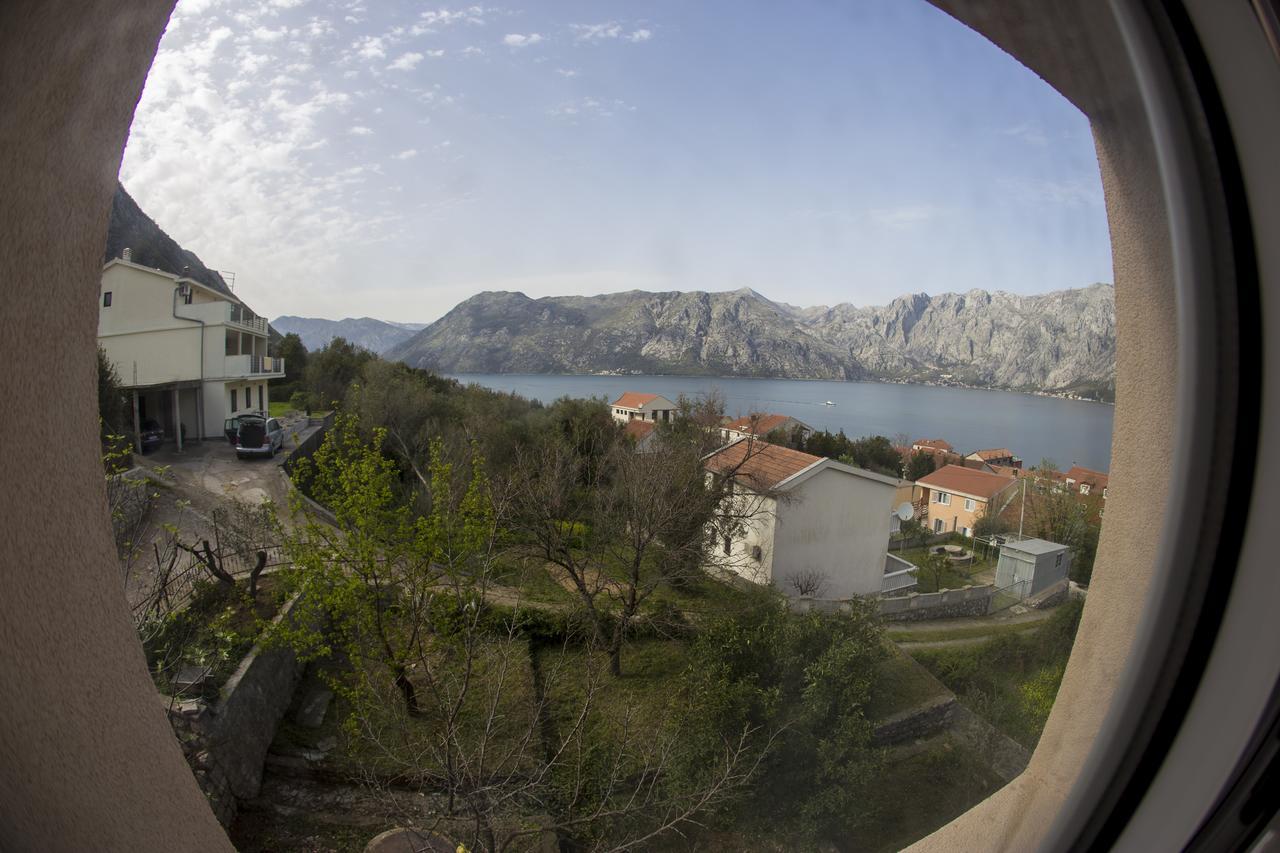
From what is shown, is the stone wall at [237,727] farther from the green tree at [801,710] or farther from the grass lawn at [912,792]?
the grass lawn at [912,792]

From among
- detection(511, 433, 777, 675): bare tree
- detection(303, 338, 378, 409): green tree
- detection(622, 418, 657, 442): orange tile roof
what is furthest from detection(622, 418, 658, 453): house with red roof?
detection(303, 338, 378, 409): green tree

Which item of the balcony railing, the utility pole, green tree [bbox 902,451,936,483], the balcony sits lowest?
green tree [bbox 902,451,936,483]

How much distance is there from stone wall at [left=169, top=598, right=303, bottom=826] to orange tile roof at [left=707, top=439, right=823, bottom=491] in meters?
5.33

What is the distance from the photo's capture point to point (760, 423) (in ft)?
28.8

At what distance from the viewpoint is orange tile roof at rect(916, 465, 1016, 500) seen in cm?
220

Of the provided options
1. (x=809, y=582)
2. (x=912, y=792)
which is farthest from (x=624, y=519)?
(x=912, y=792)

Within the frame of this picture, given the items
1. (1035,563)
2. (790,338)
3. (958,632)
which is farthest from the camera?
(790,338)

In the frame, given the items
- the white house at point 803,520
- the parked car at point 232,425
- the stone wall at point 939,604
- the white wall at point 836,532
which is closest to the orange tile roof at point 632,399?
the white house at point 803,520

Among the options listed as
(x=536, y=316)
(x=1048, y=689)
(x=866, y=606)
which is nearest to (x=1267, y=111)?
(x=1048, y=689)

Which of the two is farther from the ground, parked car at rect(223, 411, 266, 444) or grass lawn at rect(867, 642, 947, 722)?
parked car at rect(223, 411, 266, 444)

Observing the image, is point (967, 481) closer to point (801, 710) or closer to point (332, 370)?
point (801, 710)

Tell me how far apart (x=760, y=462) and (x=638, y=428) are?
3.20m

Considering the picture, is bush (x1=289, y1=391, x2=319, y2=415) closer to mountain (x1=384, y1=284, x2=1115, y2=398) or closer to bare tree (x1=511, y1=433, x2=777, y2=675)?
mountain (x1=384, y1=284, x2=1115, y2=398)

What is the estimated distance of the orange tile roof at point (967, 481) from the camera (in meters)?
2.20
